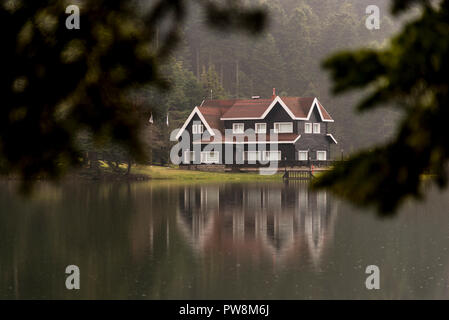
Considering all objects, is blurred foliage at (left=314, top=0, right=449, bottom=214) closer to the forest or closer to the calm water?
the calm water

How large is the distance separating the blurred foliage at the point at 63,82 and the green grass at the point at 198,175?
66.7 metres

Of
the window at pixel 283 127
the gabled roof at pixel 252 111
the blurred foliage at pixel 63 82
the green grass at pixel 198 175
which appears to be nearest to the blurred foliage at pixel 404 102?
the blurred foliage at pixel 63 82

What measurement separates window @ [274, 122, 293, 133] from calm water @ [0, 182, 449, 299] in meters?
29.3

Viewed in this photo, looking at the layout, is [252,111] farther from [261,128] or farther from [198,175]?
[198,175]

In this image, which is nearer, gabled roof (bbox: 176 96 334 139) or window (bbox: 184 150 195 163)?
gabled roof (bbox: 176 96 334 139)

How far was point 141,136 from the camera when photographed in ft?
12.5

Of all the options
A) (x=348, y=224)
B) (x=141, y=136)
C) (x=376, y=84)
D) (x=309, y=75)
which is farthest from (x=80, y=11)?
(x=309, y=75)

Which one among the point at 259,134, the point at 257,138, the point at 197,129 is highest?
the point at 197,129

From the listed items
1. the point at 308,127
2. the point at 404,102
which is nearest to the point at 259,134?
the point at 308,127

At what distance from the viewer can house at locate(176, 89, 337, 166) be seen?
244 ft

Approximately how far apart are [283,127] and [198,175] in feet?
35.2

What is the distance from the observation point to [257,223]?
35625 mm

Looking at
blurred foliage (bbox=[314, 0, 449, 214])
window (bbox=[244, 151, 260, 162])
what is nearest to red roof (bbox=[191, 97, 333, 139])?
window (bbox=[244, 151, 260, 162])
